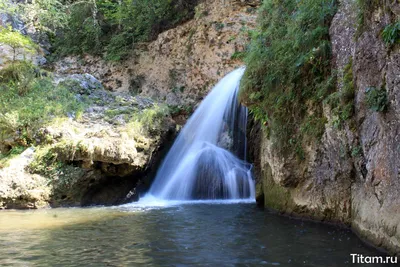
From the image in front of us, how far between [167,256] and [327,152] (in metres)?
3.68

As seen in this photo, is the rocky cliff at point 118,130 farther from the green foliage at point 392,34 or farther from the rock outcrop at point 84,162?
the green foliage at point 392,34

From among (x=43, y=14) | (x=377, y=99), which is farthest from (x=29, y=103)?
(x=377, y=99)

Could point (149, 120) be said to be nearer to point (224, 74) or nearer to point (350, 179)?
point (224, 74)

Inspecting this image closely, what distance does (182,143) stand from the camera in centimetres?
1369

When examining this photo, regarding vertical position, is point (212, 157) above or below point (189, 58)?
below

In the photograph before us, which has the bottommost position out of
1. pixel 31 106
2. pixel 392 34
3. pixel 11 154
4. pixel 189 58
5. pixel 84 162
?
pixel 84 162

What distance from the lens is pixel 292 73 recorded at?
781 centimetres

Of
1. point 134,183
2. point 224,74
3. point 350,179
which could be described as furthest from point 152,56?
point 350,179

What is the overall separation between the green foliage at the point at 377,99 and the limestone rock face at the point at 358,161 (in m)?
0.07

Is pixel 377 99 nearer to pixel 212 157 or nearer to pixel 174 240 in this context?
pixel 174 240

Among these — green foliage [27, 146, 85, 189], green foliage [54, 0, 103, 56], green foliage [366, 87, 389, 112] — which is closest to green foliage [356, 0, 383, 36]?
green foliage [366, 87, 389, 112]

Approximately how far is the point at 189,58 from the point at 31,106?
8.06m

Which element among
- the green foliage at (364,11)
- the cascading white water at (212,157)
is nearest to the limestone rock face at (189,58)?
the cascading white water at (212,157)

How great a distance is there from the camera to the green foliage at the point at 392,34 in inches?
182
